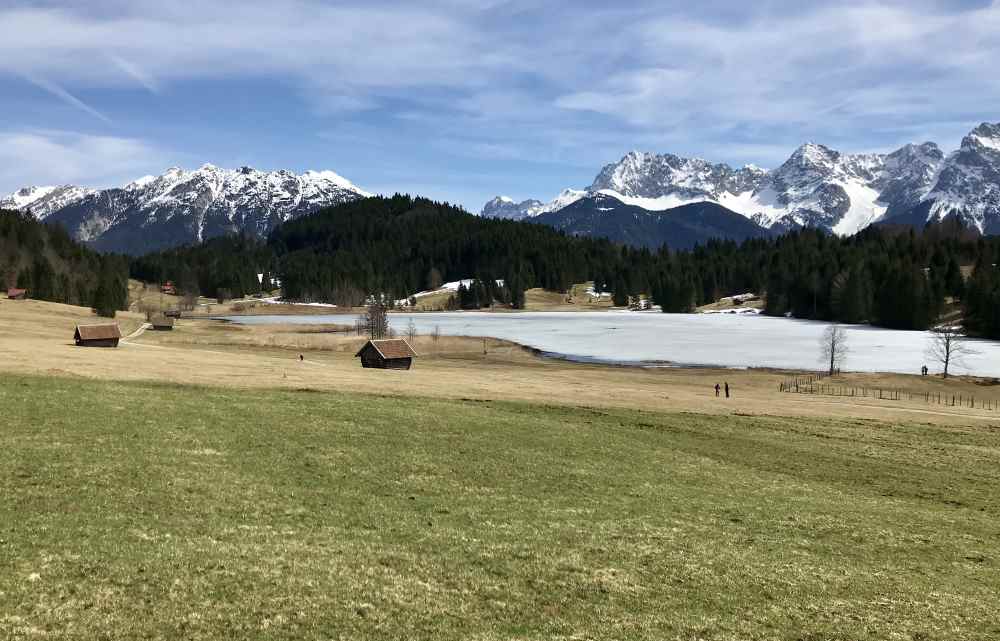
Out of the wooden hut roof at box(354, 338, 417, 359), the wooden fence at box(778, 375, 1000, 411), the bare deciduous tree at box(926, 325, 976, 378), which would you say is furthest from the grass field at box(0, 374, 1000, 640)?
the bare deciduous tree at box(926, 325, 976, 378)

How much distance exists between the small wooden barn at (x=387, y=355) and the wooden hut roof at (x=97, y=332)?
111ft

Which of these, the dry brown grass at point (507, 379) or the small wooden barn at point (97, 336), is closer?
the dry brown grass at point (507, 379)

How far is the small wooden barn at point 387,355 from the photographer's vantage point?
93.5m

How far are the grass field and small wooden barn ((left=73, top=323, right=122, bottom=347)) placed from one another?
61110mm

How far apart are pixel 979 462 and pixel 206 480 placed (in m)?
41.8

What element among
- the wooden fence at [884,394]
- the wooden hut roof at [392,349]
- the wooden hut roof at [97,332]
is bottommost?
the wooden fence at [884,394]

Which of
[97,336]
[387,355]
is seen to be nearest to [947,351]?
[387,355]

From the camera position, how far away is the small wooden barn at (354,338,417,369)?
93500mm

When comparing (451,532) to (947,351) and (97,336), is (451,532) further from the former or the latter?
(947,351)

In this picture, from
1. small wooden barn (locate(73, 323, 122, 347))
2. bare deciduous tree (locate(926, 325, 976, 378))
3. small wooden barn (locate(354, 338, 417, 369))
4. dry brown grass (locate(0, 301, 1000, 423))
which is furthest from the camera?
bare deciduous tree (locate(926, 325, 976, 378))

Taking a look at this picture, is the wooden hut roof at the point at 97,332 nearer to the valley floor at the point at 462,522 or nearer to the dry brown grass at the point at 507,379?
the dry brown grass at the point at 507,379

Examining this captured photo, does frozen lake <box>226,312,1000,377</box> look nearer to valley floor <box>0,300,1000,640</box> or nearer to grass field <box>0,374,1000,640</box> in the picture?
valley floor <box>0,300,1000,640</box>

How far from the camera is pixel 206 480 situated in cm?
2455

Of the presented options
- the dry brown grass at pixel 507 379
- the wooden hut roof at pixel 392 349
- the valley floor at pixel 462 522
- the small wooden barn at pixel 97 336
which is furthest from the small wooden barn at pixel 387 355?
the valley floor at pixel 462 522
